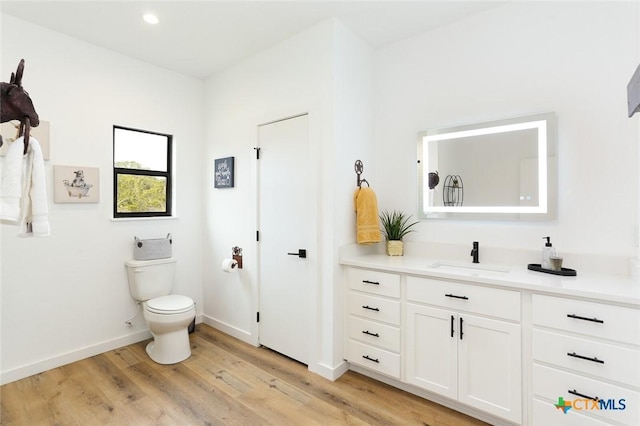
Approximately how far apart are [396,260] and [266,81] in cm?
193

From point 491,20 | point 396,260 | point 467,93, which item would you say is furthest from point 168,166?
point 491,20

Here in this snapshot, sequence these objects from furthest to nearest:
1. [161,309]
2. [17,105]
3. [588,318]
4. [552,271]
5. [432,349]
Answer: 1. [161,309]
2. [432,349]
3. [552,271]
4. [588,318]
5. [17,105]

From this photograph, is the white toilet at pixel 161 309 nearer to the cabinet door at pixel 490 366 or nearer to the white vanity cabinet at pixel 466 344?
the white vanity cabinet at pixel 466 344

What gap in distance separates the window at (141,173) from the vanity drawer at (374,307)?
86.8 inches

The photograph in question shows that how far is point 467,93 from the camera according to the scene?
2.38 m

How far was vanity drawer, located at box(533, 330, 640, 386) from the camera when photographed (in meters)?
1.42

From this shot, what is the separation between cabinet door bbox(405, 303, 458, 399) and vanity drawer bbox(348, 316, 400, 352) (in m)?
0.09

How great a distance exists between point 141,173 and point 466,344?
315 centimetres

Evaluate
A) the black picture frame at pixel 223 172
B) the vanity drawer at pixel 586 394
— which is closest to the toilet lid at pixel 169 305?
the black picture frame at pixel 223 172

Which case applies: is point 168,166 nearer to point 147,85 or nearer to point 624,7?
point 147,85

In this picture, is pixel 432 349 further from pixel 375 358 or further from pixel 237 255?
pixel 237 255

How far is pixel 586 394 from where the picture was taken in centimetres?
152

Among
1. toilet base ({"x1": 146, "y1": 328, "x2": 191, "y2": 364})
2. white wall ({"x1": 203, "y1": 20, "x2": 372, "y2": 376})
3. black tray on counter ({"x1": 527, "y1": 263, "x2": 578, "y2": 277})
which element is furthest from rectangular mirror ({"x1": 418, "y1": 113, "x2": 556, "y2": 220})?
toilet base ({"x1": 146, "y1": 328, "x2": 191, "y2": 364})

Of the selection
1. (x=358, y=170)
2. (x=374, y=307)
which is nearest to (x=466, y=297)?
(x=374, y=307)
